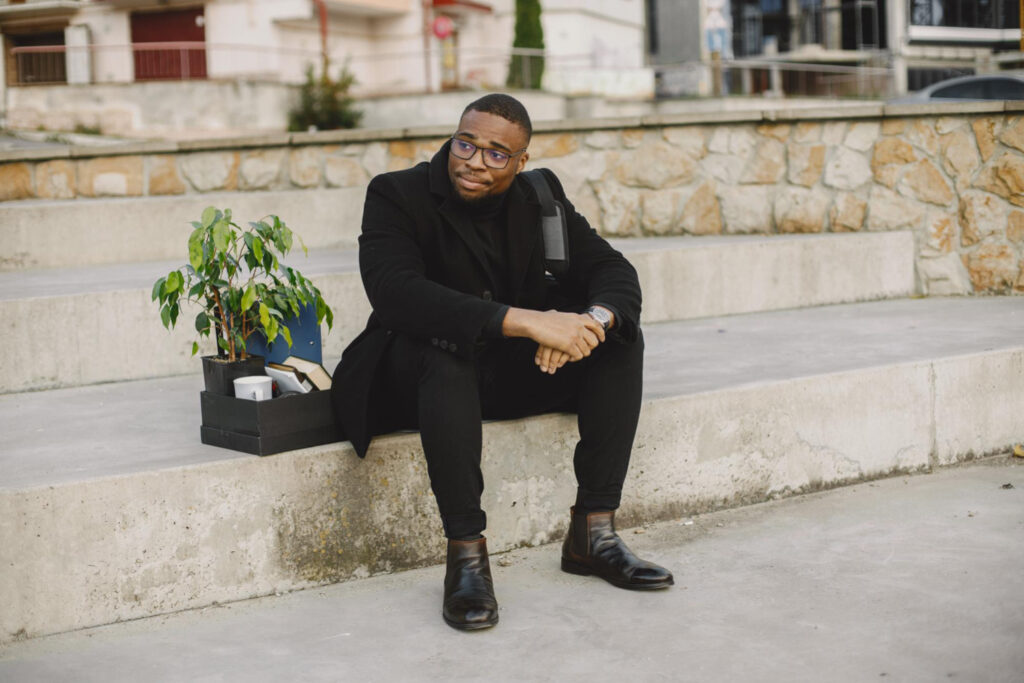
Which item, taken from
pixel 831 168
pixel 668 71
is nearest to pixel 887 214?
pixel 831 168

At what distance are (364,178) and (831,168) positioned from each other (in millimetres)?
2615

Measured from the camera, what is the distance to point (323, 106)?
20203 millimetres

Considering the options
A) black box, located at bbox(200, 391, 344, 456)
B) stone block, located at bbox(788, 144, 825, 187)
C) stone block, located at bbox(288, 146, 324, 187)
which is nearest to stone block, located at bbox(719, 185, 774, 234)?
stone block, located at bbox(788, 144, 825, 187)

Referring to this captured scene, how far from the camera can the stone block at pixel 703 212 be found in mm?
6152

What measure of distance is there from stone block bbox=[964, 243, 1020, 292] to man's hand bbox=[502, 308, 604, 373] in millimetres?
3490

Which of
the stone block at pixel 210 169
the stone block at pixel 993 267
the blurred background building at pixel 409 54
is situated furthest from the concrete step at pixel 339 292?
the blurred background building at pixel 409 54

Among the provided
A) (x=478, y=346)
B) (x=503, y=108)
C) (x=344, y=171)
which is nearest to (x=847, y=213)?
(x=344, y=171)

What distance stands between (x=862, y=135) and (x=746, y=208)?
70 cm

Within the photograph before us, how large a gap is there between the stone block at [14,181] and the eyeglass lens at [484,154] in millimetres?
4223

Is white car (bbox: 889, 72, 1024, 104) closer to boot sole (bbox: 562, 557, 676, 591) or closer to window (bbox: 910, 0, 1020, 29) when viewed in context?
boot sole (bbox: 562, 557, 676, 591)

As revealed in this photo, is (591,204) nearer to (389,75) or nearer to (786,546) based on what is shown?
(786,546)

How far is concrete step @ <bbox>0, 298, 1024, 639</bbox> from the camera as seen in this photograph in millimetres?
2693

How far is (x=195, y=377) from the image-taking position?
421 cm

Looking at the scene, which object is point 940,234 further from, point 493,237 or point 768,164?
point 493,237
